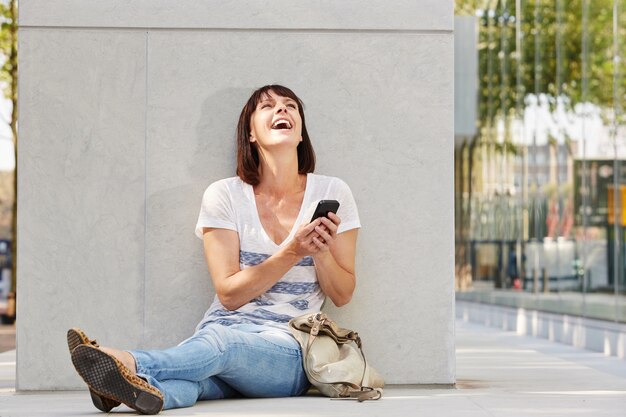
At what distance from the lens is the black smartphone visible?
538cm

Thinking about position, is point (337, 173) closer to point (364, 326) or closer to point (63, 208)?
point (364, 326)

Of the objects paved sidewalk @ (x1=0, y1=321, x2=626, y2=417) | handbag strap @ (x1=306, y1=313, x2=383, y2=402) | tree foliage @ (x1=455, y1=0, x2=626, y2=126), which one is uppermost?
tree foliage @ (x1=455, y1=0, x2=626, y2=126)

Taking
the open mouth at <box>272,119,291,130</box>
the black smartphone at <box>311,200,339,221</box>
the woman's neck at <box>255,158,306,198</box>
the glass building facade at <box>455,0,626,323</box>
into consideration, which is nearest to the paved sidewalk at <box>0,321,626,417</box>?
the black smartphone at <box>311,200,339,221</box>

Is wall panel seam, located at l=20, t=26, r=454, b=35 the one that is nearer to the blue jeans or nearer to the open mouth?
the open mouth

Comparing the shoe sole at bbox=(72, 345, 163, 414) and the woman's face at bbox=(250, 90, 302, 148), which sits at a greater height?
the woman's face at bbox=(250, 90, 302, 148)

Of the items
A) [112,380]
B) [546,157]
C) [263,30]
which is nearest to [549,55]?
[546,157]

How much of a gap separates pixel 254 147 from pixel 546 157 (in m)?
9.91

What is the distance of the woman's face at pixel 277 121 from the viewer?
5949mm

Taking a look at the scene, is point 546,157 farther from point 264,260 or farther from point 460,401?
point 460,401

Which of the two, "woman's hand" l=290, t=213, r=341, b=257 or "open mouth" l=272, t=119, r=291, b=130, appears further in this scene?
"open mouth" l=272, t=119, r=291, b=130

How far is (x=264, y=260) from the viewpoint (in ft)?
19.1

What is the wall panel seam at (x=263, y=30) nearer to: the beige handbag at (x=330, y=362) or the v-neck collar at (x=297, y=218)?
the v-neck collar at (x=297, y=218)

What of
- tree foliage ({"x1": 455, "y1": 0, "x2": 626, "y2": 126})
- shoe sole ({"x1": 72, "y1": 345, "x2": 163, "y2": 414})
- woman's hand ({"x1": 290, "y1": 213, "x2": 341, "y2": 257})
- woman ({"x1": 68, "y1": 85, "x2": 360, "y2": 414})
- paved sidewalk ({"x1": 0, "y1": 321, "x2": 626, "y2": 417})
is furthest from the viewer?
tree foliage ({"x1": 455, "y1": 0, "x2": 626, "y2": 126})

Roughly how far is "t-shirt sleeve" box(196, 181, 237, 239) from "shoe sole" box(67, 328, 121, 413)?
1.13 metres
